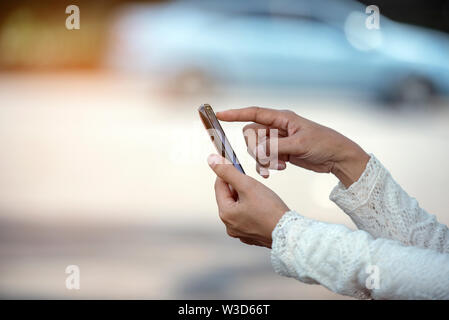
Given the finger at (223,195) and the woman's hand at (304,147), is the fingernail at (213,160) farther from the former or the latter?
the woman's hand at (304,147)

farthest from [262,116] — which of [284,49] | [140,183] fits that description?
[284,49]

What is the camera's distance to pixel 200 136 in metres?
3.84

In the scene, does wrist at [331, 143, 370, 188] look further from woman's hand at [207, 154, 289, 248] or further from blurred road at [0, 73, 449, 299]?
blurred road at [0, 73, 449, 299]

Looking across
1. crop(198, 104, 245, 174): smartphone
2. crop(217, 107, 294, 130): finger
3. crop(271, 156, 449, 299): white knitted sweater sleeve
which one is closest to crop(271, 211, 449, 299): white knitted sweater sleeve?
crop(271, 156, 449, 299): white knitted sweater sleeve

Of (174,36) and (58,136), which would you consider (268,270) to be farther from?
(174,36)

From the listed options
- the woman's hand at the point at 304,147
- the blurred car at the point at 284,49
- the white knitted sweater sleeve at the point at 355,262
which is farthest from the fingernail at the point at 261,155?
the blurred car at the point at 284,49

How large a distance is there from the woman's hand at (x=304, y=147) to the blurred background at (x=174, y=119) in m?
1.03

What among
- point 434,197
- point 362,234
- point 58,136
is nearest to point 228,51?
point 58,136

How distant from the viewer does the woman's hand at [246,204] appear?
109cm

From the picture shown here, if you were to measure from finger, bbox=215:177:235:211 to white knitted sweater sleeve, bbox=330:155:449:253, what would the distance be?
0.90ft

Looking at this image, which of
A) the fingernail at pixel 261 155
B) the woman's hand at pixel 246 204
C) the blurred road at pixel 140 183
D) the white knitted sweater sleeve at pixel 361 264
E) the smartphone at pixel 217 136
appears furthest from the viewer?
the blurred road at pixel 140 183

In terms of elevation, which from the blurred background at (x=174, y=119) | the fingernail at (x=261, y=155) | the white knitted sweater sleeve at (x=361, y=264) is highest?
the blurred background at (x=174, y=119)

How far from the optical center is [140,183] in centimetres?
333

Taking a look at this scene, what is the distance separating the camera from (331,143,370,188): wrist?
1.30 metres
